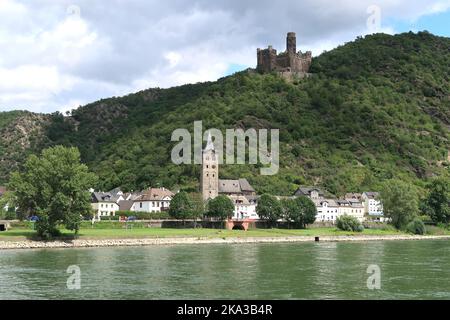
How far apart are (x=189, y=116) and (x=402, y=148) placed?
58.3 meters

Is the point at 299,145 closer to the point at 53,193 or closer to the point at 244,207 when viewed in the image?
the point at 244,207

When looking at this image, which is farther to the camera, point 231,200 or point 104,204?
point 104,204

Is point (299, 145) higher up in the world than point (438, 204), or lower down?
higher up

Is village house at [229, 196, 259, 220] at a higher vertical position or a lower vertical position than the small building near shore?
higher

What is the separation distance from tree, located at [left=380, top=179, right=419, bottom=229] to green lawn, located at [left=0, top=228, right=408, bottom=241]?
5760 mm

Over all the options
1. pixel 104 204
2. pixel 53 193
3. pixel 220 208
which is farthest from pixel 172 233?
pixel 104 204

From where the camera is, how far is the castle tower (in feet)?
421

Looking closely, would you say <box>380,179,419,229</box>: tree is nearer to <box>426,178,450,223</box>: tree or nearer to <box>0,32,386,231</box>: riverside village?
<box>0,32,386,231</box>: riverside village

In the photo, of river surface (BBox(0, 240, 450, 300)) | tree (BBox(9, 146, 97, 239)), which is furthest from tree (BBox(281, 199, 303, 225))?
tree (BBox(9, 146, 97, 239))

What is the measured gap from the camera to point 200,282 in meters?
43.0

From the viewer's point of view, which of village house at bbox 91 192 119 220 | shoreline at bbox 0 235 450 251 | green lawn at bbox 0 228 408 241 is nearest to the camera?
shoreline at bbox 0 235 450 251

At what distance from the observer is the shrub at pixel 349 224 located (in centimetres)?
10906

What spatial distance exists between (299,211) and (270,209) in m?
4.94

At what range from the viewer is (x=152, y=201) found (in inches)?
4838
